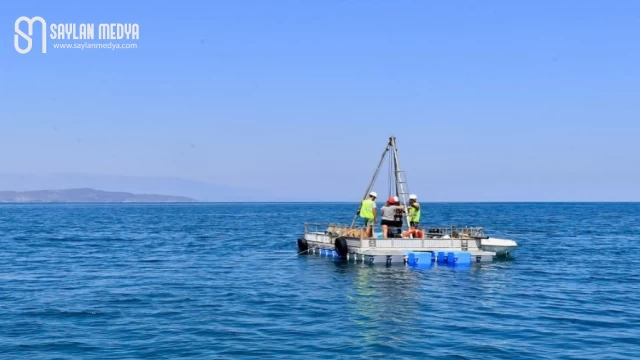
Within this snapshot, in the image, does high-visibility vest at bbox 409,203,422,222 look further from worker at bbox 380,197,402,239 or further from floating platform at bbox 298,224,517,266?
floating platform at bbox 298,224,517,266

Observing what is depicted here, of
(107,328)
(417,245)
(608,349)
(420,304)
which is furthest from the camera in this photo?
(417,245)

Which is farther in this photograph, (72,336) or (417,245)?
(417,245)

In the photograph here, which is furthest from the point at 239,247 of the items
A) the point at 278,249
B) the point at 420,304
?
the point at 420,304

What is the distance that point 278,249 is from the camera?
162ft

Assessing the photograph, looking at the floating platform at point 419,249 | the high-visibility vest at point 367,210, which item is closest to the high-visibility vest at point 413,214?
the floating platform at point 419,249

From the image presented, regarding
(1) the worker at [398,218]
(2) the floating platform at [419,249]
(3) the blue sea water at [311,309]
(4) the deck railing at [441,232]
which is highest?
(1) the worker at [398,218]

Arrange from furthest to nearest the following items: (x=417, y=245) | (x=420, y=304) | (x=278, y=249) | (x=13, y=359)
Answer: (x=278, y=249) → (x=417, y=245) → (x=420, y=304) → (x=13, y=359)

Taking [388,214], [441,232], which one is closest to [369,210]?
[388,214]

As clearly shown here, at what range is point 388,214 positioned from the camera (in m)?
36.8

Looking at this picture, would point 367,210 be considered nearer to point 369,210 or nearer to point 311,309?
point 369,210

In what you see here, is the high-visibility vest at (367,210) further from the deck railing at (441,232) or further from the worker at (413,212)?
the worker at (413,212)

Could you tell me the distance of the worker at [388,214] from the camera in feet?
121

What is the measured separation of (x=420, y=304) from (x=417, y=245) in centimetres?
1315

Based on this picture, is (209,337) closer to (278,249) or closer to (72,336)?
(72,336)
